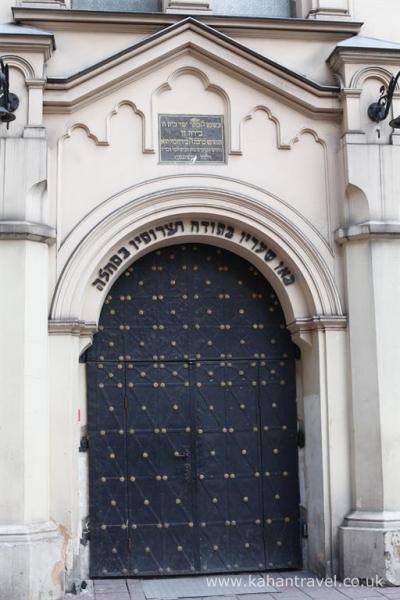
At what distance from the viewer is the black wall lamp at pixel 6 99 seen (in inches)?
297

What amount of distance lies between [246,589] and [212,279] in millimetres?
2986

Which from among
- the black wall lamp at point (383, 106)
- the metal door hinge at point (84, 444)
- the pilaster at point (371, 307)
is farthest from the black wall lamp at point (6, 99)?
the black wall lamp at point (383, 106)

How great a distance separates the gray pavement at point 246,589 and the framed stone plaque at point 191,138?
4.00m

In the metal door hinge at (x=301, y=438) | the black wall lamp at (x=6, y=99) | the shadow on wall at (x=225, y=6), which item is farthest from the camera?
the shadow on wall at (x=225, y=6)

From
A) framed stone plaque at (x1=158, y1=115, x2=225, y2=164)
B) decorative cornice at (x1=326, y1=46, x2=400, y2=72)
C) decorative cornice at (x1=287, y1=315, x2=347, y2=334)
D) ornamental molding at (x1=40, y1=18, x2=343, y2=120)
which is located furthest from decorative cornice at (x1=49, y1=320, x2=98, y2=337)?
decorative cornice at (x1=326, y1=46, x2=400, y2=72)

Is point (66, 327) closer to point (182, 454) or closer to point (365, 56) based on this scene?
point (182, 454)

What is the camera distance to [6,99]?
25.3 ft

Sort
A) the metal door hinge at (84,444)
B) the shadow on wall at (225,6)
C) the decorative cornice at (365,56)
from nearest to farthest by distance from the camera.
Answer: the metal door hinge at (84,444) < the decorative cornice at (365,56) < the shadow on wall at (225,6)

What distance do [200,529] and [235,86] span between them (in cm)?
434

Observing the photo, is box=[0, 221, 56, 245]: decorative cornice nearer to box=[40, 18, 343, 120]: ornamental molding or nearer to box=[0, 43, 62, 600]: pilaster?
box=[0, 43, 62, 600]: pilaster

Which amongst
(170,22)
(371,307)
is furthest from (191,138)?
(371,307)

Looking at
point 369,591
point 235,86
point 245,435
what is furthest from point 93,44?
point 369,591

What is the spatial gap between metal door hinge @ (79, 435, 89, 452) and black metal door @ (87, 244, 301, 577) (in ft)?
0.15

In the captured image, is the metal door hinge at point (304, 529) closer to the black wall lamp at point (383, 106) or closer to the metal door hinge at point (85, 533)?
the metal door hinge at point (85, 533)
